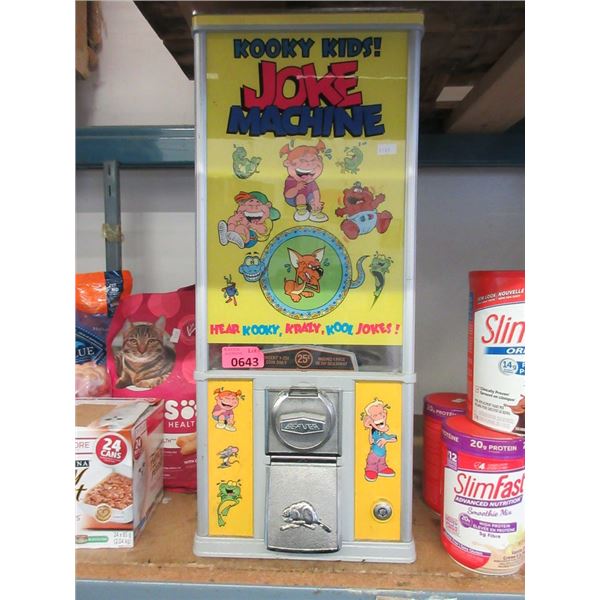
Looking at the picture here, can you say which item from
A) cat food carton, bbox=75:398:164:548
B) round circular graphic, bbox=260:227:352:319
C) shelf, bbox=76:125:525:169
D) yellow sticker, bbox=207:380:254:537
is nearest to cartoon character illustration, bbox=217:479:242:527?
yellow sticker, bbox=207:380:254:537

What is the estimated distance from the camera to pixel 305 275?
842 mm

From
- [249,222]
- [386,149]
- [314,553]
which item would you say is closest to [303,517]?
[314,553]

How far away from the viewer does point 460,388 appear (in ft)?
5.02

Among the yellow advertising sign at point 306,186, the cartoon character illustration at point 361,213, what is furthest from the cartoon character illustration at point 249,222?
the cartoon character illustration at point 361,213

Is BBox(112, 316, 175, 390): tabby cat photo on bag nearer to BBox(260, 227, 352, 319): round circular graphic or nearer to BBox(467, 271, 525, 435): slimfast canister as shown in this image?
BBox(260, 227, 352, 319): round circular graphic

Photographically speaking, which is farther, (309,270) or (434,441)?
(434,441)

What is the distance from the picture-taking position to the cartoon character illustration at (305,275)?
841mm

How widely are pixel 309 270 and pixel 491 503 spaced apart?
1.52 feet

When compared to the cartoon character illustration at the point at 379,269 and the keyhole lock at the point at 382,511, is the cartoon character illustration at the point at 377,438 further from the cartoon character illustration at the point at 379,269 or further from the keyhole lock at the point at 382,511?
the cartoon character illustration at the point at 379,269

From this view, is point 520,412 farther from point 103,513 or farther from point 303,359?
point 103,513

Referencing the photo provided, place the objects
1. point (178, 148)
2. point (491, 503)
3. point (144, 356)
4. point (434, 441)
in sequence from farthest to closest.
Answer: point (178, 148)
point (144, 356)
point (434, 441)
point (491, 503)

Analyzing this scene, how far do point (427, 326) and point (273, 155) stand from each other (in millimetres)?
864

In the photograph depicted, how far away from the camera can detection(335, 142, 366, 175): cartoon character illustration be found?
0.83 meters

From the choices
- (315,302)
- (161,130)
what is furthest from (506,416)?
(161,130)
